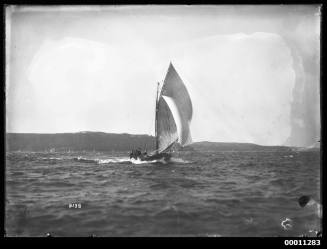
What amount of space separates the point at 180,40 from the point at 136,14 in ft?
5.75

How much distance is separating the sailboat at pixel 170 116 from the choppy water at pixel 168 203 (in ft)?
9.40

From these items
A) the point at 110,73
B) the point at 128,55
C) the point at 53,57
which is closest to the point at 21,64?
the point at 53,57

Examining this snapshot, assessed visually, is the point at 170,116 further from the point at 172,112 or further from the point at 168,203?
the point at 168,203

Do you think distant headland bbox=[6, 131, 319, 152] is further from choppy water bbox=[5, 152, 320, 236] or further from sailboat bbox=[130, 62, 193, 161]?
sailboat bbox=[130, 62, 193, 161]

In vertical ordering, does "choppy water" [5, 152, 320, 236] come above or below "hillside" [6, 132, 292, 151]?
below

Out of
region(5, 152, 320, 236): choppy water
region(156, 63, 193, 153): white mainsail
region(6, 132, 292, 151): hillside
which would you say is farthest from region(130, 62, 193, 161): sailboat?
region(5, 152, 320, 236): choppy water

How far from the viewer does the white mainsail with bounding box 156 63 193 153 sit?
37.0 ft

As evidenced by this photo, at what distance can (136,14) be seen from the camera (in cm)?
995

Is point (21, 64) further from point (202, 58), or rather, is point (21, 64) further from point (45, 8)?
point (202, 58)

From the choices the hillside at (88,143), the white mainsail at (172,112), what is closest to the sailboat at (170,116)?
the white mainsail at (172,112)

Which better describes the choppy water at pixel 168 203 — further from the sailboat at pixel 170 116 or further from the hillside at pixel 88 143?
the sailboat at pixel 170 116

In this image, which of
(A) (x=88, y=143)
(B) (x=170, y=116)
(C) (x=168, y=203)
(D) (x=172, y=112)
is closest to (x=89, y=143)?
(A) (x=88, y=143)

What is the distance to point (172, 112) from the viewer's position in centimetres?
1700

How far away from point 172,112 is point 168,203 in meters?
8.12
